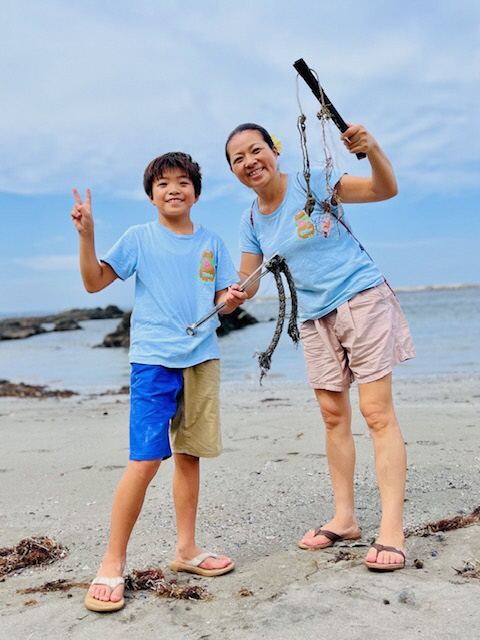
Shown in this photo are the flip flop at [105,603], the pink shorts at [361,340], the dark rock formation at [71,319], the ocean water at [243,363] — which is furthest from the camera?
the dark rock formation at [71,319]

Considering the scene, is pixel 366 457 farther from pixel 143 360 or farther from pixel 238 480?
pixel 143 360

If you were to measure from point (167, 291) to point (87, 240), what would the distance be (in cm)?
46

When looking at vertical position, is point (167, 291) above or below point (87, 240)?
below

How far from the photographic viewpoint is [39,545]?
3.59 m

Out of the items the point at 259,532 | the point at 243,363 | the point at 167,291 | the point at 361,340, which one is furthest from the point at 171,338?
the point at 243,363

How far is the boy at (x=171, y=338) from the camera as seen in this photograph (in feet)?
10.2

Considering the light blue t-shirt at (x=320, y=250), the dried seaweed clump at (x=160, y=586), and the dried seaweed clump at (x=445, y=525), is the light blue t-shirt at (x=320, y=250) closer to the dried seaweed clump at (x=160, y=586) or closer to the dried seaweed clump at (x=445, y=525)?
the dried seaweed clump at (x=445, y=525)

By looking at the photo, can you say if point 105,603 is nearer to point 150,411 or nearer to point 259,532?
point 150,411

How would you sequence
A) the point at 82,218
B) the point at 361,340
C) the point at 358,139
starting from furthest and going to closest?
the point at 361,340, the point at 358,139, the point at 82,218

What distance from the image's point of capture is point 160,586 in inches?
117

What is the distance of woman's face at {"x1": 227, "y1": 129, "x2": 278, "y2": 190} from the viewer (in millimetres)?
3463

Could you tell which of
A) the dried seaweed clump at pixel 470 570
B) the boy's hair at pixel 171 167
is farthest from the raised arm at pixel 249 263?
the dried seaweed clump at pixel 470 570

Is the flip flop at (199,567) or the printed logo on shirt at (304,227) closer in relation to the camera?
the flip flop at (199,567)

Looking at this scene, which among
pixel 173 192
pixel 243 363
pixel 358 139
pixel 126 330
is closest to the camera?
pixel 358 139
